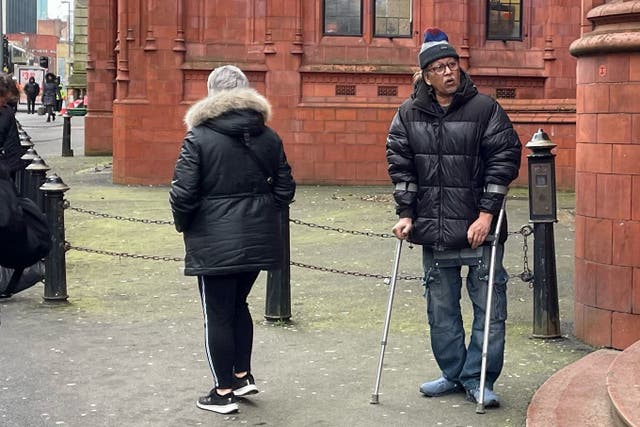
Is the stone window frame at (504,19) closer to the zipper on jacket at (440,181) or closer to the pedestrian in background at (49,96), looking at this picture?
the zipper on jacket at (440,181)

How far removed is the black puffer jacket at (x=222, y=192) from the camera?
6.80 m

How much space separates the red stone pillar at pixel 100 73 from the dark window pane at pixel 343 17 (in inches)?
388

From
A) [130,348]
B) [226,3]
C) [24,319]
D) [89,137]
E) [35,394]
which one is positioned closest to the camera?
[35,394]

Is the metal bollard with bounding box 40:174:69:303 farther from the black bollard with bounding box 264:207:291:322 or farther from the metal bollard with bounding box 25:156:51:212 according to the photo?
the black bollard with bounding box 264:207:291:322

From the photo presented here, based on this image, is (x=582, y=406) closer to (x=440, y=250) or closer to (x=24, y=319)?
(x=440, y=250)

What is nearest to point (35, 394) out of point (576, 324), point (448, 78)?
point (448, 78)

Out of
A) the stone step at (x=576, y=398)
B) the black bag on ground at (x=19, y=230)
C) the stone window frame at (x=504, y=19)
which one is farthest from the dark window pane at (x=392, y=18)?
the black bag on ground at (x=19, y=230)

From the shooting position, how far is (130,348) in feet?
28.7

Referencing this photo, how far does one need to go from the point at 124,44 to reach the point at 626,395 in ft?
57.7

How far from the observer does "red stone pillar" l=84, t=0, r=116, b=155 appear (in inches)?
1227

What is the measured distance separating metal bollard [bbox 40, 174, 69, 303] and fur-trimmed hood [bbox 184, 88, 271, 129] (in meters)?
3.82

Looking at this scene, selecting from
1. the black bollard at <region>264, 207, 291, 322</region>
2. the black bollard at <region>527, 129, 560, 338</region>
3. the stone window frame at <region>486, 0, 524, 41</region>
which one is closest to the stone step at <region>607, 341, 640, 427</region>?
the black bollard at <region>527, 129, 560, 338</region>

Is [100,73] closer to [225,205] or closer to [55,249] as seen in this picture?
[55,249]

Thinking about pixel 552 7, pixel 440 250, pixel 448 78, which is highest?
pixel 552 7
